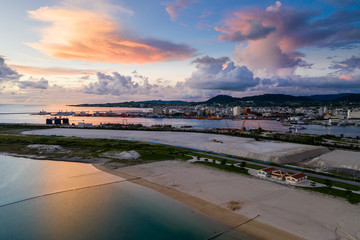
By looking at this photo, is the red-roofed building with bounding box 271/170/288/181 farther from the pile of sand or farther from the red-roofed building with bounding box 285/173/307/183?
the pile of sand

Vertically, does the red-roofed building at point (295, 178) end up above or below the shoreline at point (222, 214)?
above

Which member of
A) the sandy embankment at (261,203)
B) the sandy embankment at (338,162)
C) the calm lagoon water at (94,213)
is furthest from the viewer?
the sandy embankment at (338,162)

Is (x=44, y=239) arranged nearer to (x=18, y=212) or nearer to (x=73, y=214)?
(x=73, y=214)

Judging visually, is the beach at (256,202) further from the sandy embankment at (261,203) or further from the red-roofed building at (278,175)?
the red-roofed building at (278,175)

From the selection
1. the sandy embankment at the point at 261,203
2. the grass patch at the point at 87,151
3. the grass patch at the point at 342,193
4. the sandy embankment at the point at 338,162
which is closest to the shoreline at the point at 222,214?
the sandy embankment at the point at 261,203

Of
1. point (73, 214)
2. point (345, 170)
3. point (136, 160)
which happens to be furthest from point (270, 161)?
point (73, 214)

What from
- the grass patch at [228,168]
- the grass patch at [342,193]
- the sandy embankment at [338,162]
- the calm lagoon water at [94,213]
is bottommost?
the calm lagoon water at [94,213]

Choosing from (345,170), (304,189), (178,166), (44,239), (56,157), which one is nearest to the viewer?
(44,239)

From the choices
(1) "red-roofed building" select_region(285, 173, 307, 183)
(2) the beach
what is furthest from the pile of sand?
(2) the beach
